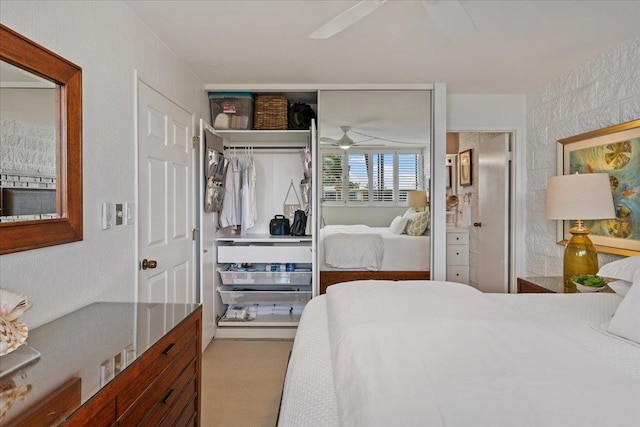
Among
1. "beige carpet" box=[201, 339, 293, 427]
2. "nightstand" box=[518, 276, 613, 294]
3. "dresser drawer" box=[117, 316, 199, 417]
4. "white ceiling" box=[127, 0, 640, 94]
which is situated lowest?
"beige carpet" box=[201, 339, 293, 427]

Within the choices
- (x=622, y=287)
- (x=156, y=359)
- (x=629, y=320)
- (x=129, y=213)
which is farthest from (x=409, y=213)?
(x=156, y=359)

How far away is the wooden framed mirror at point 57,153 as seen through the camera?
1.27m

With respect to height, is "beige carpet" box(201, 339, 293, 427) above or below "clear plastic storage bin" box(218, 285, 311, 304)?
below

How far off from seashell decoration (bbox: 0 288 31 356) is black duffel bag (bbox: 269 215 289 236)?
8.90 ft

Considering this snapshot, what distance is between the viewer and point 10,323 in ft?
3.60

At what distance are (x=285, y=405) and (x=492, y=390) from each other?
583 mm

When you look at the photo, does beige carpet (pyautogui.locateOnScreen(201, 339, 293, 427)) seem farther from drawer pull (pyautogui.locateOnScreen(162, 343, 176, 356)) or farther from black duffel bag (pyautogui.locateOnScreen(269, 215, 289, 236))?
drawer pull (pyautogui.locateOnScreen(162, 343, 176, 356))

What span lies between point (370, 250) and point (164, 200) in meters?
1.86

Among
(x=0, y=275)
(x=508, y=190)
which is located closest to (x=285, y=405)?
(x=0, y=275)

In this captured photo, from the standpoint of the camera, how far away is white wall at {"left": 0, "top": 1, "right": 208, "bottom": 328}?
140 cm

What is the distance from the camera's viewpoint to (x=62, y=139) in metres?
1.53

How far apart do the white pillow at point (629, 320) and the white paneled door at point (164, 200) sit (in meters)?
2.25

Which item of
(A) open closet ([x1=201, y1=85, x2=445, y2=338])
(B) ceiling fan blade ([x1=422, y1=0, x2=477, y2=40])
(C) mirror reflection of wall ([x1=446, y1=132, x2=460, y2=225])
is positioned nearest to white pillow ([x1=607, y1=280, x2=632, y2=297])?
(B) ceiling fan blade ([x1=422, y1=0, x2=477, y2=40])

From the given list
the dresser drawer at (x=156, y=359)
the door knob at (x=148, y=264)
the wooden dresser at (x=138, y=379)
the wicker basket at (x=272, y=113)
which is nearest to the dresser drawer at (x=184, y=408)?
the wooden dresser at (x=138, y=379)
